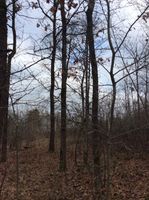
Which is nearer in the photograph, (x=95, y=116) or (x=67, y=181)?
(x=95, y=116)

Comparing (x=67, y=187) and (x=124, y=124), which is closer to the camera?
(x=67, y=187)

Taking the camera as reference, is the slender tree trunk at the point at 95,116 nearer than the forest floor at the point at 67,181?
Yes

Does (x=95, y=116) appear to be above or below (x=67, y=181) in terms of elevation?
above

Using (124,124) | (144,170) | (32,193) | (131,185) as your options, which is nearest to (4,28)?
(32,193)

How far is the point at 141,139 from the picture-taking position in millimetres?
26344

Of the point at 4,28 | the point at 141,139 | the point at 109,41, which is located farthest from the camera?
the point at 141,139

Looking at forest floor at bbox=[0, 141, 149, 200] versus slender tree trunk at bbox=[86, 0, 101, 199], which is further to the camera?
forest floor at bbox=[0, 141, 149, 200]

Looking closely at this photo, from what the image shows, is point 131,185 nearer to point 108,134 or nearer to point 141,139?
point 108,134

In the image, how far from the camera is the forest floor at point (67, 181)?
14797mm

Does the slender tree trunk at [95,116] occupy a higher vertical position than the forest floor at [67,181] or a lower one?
higher

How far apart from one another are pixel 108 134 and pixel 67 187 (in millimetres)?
7125

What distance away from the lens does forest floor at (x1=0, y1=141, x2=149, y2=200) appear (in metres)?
14.8

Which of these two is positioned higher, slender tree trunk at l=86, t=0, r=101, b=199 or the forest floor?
slender tree trunk at l=86, t=0, r=101, b=199

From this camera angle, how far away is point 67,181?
1756 centimetres
